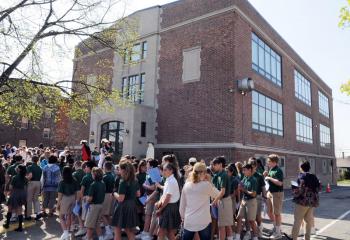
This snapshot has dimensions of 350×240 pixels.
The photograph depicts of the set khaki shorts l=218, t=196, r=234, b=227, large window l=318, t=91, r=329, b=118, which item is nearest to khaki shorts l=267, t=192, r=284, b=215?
khaki shorts l=218, t=196, r=234, b=227

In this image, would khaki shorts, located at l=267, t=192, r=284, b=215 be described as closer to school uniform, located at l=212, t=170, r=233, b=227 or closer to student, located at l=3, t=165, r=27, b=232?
school uniform, located at l=212, t=170, r=233, b=227

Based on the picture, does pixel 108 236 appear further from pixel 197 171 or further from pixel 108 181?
pixel 197 171

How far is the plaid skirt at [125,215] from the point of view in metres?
5.91

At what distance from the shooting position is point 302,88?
2991 centimetres

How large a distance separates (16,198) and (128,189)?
4305 millimetres

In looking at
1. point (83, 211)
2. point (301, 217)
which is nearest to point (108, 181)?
point (83, 211)

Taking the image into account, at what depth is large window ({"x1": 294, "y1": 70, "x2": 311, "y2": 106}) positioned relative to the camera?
2832 centimetres

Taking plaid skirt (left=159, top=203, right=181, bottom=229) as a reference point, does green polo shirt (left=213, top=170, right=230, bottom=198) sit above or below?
above

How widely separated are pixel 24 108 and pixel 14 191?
365cm

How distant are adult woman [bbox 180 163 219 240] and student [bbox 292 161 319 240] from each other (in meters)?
2.90

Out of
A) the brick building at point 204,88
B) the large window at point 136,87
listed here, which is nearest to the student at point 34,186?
the brick building at point 204,88

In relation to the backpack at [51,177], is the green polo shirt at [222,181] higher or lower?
higher

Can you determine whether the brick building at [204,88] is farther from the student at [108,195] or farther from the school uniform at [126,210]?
the school uniform at [126,210]

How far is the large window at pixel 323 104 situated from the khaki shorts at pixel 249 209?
105 ft
